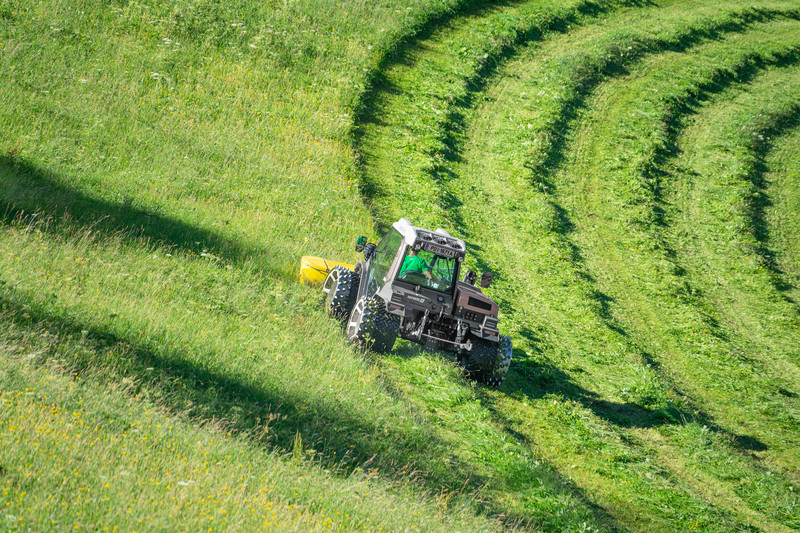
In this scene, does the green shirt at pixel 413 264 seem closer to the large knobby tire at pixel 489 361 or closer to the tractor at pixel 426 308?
the tractor at pixel 426 308

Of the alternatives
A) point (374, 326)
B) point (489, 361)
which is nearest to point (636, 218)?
point (489, 361)

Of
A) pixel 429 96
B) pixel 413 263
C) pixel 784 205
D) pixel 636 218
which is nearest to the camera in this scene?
pixel 413 263

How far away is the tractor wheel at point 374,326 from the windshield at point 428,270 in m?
0.83

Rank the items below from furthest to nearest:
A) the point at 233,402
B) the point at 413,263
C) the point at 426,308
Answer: the point at 413,263 → the point at 426,308 → the point at 233,402

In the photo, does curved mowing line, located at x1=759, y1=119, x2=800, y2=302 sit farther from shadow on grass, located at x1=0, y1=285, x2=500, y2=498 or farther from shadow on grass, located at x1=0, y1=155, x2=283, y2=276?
shadow on grass, located at x1=0, y1=155, x2=283, y2=276

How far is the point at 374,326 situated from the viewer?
11328 mm

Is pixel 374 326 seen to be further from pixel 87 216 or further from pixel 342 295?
pixel 87 216

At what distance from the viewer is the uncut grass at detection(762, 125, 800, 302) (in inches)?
816

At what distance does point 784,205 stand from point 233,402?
23008 millimetres

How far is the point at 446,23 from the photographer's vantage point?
31484 mm

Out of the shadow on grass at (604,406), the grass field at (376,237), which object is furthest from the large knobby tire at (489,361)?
the shadow on grass at (604,406)

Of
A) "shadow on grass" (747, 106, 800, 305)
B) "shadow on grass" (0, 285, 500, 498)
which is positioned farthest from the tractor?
"shadow on grass" (747, 106, 800, 305)

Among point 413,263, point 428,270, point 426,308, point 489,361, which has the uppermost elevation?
point 413,263

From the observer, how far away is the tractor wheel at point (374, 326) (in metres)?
11.3
